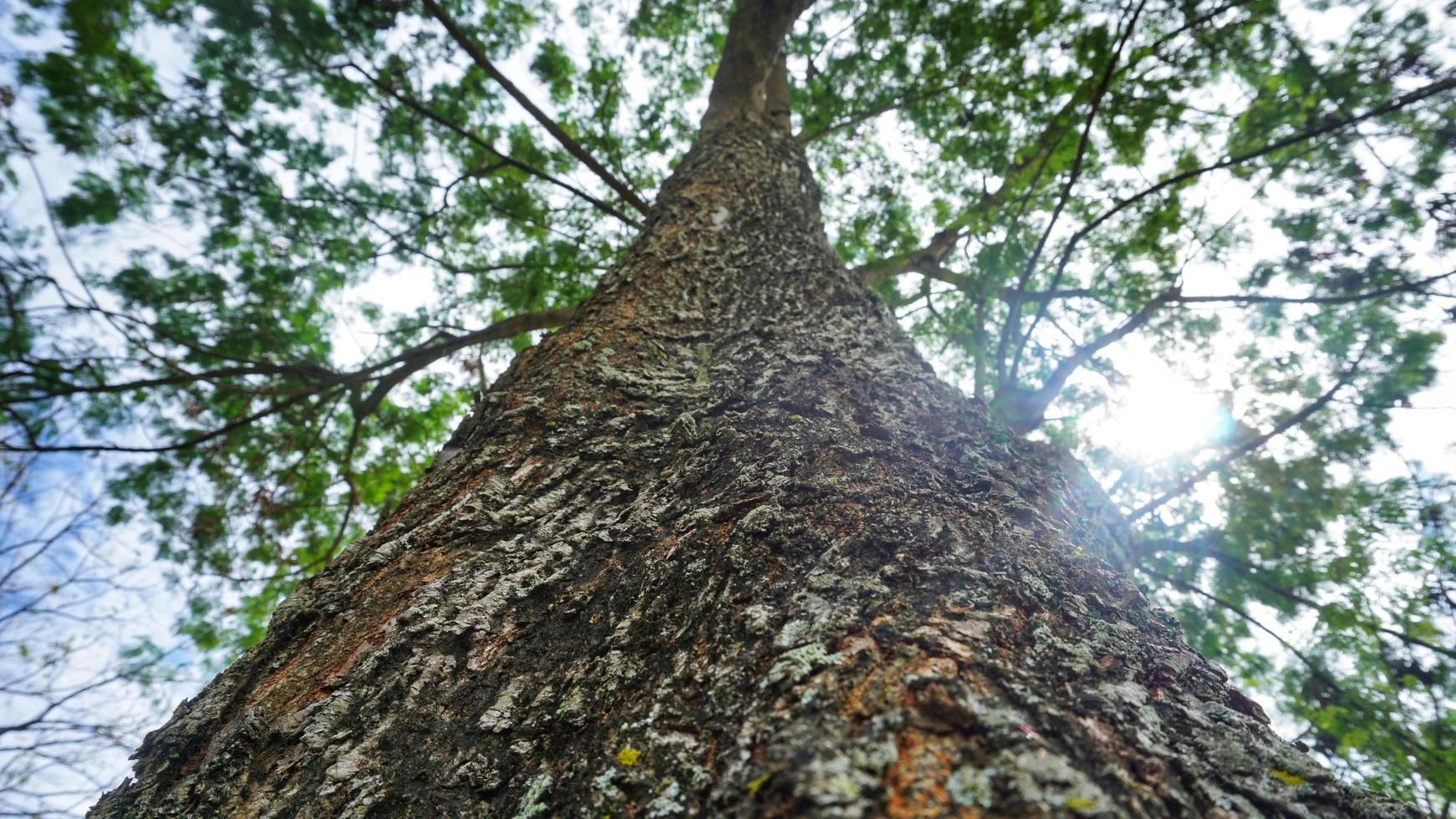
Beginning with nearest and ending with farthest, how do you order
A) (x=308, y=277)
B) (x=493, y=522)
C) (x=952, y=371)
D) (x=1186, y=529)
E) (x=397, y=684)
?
(x=397, y=684) < (x=493, y=522) < (x=1186, y=529) < (x=308, y=277) < (x=952, y=371)

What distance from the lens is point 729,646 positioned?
0.82 metres

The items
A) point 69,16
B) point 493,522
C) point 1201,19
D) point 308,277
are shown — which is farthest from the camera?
point 308,277

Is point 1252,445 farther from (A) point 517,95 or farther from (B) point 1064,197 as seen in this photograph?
(A) point 517,95

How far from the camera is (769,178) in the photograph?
2812 millimetres

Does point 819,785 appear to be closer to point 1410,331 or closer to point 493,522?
point 493,522

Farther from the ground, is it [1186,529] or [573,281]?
[573,281]

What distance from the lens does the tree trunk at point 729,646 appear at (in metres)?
0.63

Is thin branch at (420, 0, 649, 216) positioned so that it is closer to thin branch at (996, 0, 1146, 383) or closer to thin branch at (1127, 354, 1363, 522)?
thin branch at (996, 0, 1146, 383)

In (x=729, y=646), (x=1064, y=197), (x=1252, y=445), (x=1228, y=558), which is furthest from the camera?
(x=1228, y=558)

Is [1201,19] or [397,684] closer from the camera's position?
[397,684]

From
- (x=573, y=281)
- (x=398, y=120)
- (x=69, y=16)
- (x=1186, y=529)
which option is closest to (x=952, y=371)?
(x=1186, y=529)

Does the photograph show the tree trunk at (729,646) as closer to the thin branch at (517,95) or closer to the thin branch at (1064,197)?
the thin branch at (1064,197)

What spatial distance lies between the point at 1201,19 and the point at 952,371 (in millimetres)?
4340

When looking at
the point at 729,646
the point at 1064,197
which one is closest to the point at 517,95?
the point at 1064,197
